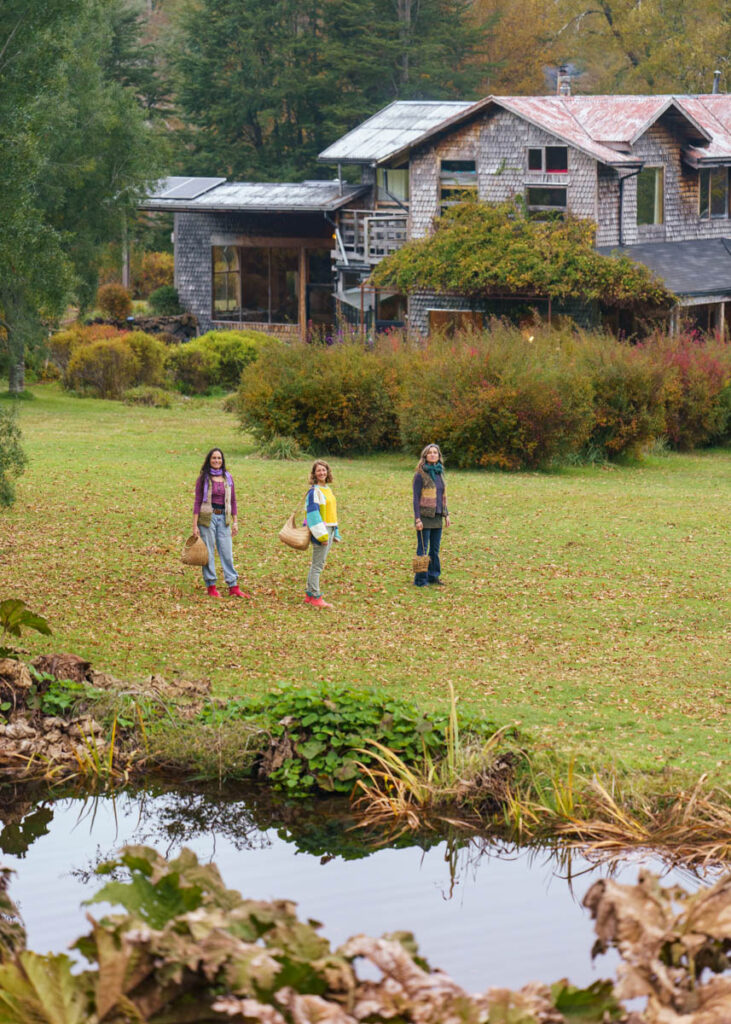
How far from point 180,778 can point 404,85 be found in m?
52.0

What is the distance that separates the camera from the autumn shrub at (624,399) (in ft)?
82.2

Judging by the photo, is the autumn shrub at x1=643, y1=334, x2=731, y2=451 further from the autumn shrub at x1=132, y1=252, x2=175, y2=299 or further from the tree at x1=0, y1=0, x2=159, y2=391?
the autumn shrub at x1=132, y1=252, x2=175, y2=299

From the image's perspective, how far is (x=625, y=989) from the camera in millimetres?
5203

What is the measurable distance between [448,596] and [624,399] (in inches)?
456

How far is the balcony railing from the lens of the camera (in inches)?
1617

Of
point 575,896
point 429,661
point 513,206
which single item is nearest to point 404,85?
point 513,206

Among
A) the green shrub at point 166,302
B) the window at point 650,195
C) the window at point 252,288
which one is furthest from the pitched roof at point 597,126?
the green shrub at point 166,302

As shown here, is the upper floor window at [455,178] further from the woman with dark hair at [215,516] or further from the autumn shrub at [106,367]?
the woman with dark hair at [215,516]

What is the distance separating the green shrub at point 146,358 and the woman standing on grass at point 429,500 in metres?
22.6

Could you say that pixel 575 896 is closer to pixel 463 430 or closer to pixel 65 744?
→ pixel 65 744

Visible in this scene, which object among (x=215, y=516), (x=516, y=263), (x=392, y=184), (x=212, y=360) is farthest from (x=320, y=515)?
(x=392, y=184)

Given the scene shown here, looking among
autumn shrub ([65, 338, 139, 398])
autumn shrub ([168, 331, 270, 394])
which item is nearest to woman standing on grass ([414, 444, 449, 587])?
autumn shrub ([65, 338, 139, 398])

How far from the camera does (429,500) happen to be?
1438 cm

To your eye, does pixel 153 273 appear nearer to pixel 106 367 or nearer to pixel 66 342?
pixel 66 342
